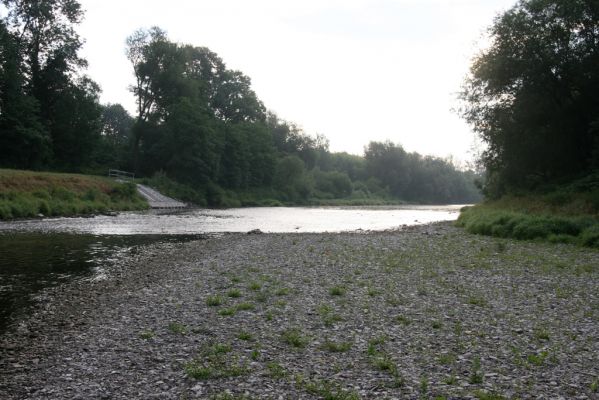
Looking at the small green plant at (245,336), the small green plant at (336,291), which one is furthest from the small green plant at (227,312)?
the small green plant at (336,291)

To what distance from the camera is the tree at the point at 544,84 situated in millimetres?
38844

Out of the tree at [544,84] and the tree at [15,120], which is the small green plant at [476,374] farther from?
the tree at [15,120]

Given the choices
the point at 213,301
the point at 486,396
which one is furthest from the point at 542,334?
the point at 213,301

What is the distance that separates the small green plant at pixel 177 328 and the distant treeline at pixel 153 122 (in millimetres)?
58358

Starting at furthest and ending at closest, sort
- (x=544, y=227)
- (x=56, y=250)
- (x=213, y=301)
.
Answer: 1. (x=544, y=227)
2. (x=56, y=250)
3. (x=213, y=301)

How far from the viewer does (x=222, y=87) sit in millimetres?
120375

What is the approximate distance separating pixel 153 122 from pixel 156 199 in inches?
1099

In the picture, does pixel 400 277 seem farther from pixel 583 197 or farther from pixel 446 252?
pixel 583 197

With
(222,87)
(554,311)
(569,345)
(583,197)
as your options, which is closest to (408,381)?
(569,345)

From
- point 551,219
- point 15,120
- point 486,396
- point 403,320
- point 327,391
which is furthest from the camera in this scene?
point 15,120

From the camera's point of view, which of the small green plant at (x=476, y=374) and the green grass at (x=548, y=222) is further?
the green grass at (x=548, y=222)

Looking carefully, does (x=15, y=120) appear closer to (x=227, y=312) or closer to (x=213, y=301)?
(x=213, y=301)

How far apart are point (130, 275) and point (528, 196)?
111 feet

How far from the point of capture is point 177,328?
10.8 m
